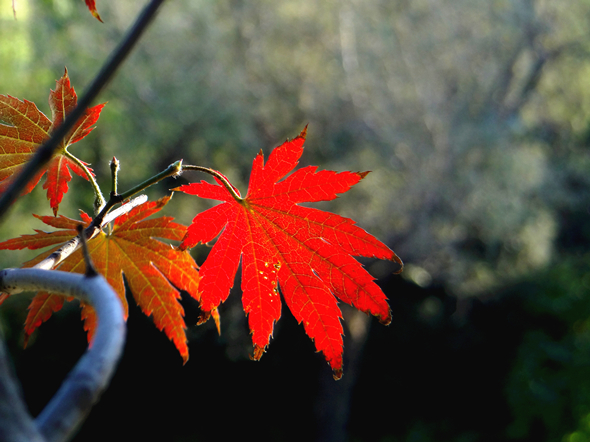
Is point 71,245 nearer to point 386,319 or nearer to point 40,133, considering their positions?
point 40,133

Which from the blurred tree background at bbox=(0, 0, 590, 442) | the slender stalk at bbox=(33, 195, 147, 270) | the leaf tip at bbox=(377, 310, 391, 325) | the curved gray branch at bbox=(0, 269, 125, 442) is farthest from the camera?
the blurred tree background at bbox=(0, 0, 590, 442)

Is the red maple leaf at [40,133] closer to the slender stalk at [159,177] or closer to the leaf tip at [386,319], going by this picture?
the slender stalk at [159,177]

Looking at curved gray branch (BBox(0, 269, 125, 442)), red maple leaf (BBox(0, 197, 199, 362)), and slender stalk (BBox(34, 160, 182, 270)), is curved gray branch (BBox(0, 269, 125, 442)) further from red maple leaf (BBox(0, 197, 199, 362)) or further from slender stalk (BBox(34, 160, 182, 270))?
red maple leaf (BBox(0, 197, 199, 362))

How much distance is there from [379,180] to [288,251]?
4.09m

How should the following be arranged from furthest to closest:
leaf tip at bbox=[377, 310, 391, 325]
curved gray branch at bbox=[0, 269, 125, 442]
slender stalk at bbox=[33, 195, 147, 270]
A: leaf tip at bbox=[377, 310, 391, 325], slender stalk at bbox=[33, 195, 147, 270], curved gray branch at bbox=[0, 269, 125, 442]

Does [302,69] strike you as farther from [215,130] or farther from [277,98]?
[215,130]

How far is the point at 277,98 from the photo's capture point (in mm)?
4891

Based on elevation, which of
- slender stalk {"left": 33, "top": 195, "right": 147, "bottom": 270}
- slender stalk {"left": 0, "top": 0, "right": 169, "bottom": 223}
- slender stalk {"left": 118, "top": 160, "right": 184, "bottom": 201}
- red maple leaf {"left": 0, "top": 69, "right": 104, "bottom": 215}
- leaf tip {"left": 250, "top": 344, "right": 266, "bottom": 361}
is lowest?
leaf tip {"left": 250, "top": 344, "right": 266, "bottom": 361}

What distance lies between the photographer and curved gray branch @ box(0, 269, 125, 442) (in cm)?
19

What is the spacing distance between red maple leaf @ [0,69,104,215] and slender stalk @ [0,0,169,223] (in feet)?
1.25

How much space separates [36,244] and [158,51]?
15.6 feet

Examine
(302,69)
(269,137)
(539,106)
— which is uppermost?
(302,69)

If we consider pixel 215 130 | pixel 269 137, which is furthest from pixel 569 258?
pixel 215 130

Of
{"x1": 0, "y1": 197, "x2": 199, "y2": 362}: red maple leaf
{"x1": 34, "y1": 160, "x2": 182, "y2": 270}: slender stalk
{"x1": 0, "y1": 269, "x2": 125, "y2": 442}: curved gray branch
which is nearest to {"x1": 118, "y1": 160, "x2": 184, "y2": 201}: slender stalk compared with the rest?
{"x1": 34, "y1": 160, "x2": 182, "y2": 270}: slender stalk
